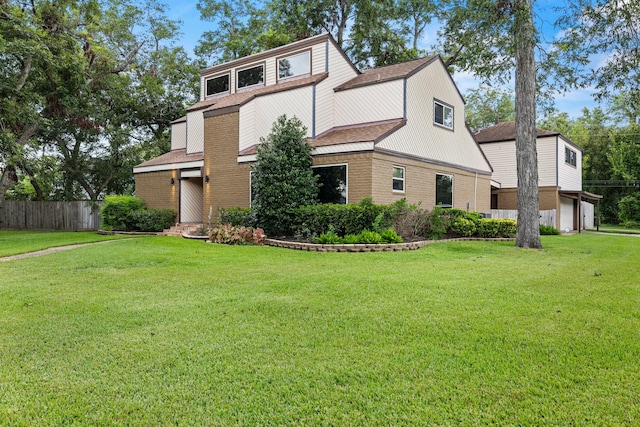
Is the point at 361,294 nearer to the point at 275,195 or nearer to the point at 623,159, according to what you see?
the point at 275,195

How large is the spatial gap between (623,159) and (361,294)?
3723cm

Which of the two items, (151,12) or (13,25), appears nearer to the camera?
(13,25)

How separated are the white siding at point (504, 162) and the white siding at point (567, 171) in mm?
2358

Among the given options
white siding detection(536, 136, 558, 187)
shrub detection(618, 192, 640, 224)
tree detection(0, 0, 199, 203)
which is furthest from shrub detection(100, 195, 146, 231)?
shrub detection(618, 192, 640, 224)

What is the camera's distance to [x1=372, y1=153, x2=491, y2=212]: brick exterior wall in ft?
43.5

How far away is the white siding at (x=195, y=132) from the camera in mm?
18578

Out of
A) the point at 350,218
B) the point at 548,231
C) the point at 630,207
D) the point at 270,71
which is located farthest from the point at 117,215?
the point at 630,207

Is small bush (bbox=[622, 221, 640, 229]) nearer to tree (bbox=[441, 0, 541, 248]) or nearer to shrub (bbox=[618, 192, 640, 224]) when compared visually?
shrub (bbox=[618, 192, 640, 224])

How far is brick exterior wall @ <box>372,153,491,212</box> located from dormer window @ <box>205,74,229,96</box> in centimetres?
1045

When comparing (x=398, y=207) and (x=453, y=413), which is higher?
(x=398, y=207)

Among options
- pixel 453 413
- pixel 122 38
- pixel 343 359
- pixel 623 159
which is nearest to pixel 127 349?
pixel 343 359

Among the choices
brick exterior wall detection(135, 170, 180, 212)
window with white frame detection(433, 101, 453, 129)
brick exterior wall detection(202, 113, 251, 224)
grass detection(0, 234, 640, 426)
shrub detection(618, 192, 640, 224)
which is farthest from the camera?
shrub detection(618, 192, 640, 224)

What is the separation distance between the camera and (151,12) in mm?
26125

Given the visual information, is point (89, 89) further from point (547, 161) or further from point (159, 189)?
point (547, 161)
